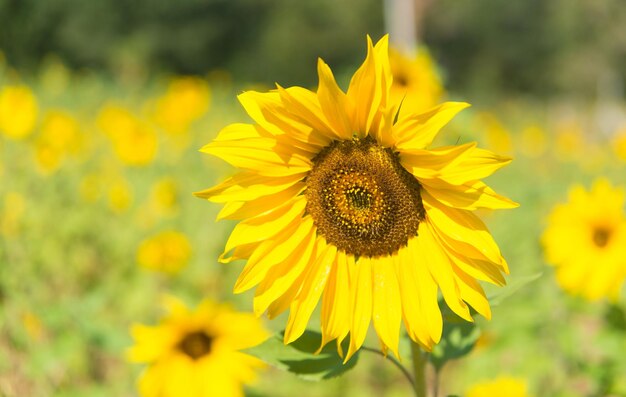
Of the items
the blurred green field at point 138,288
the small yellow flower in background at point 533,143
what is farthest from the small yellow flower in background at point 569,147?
the blurred green field at point 138,288

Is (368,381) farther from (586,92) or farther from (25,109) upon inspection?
(586,92)

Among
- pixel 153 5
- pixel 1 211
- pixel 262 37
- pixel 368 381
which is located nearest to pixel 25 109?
pixel 1 211

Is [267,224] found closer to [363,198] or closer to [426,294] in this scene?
[363,198]

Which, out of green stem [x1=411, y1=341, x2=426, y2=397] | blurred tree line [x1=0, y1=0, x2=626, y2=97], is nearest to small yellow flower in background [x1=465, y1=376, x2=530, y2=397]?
green stem [x1=411, y1=341, x2=426, y2=397]

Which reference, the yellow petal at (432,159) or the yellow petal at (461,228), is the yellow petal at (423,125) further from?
the yellow petal at (461,228)

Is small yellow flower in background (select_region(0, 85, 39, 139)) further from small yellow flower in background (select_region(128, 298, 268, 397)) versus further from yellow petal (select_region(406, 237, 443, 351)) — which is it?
yellow petal (select_region(406, 237, 443, 351))

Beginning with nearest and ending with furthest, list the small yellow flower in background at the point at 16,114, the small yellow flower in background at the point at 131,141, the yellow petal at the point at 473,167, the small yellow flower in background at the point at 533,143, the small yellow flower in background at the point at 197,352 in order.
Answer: the yellow petal at the point at 473,167 → the small yellow flower in background at the point at 197,352 → the small yellow flower in background at the point at 16,114 → the small yellow flower in background at the point at 131,141 → the small yellow flower in background at the point at 533,143
